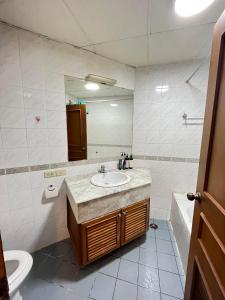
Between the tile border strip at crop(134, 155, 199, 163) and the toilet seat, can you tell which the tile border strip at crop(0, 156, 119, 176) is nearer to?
the tile border strip at crop(134, 155, 199, 163)

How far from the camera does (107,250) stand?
4.80 ft

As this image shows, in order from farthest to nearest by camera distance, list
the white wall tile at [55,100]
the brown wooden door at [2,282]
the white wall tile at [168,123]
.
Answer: the white wall tile at [168,123] → the white wall tile at [55,100] → the brown wooden door at [2,282]

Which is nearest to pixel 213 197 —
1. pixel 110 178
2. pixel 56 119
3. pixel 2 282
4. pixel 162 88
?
pixel 2 282

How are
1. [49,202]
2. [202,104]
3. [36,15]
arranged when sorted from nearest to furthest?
[36,15] → [49,202] → [202,104]

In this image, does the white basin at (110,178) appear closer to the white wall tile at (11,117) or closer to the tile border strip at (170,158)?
the tile border strip at (170,158)

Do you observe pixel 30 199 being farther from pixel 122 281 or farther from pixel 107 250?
pixel 122 281

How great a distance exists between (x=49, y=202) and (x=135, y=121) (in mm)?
1494

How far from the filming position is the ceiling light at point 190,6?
1.00 metres

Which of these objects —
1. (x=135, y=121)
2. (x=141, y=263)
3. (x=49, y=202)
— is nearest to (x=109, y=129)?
(x=135, y=121)

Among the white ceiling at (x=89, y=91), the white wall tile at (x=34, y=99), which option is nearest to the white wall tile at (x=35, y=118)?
the white wall tile at (x=34, y=99)

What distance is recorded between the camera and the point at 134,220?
161 centimetres

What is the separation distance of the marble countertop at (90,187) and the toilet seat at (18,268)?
58 cm

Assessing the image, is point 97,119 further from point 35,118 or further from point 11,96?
point 11,96

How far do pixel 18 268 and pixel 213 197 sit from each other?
1.42m
